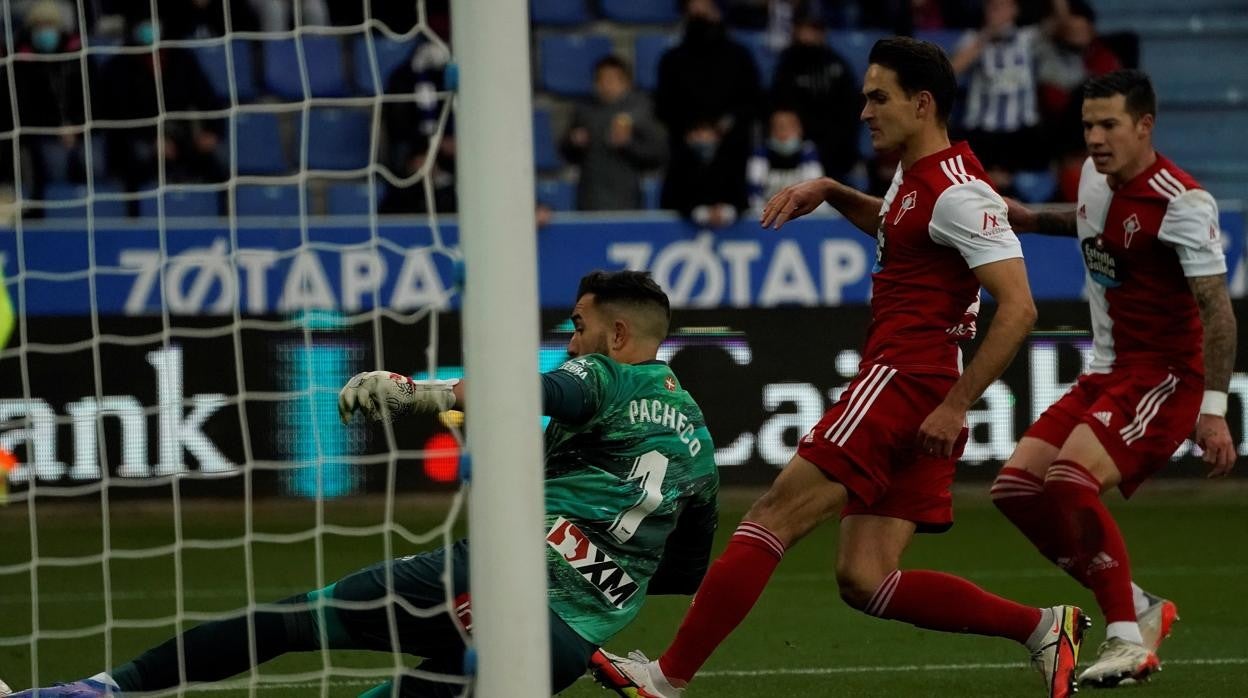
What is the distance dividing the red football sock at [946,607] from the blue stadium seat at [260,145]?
876 cm

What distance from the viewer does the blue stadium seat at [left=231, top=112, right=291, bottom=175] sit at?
13.1 meters

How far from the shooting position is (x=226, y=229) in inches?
433

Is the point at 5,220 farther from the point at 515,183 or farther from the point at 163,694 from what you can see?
the point at 515,183

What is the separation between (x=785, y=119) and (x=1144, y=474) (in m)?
6.55

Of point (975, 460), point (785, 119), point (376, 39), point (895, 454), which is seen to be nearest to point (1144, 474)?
point (895, 454)

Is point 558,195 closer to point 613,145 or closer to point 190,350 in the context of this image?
point 613,145

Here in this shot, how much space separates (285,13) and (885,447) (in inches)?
367

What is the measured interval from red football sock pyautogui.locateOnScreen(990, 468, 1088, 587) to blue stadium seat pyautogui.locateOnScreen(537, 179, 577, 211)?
7.43m

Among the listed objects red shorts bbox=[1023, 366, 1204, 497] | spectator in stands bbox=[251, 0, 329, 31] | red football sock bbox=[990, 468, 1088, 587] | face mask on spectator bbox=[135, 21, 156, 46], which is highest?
spectator in stands bbox=[251, 0, 329, 31]

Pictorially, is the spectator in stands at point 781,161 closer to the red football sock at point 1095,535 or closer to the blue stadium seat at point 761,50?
the blue stadium seat at point 761,50

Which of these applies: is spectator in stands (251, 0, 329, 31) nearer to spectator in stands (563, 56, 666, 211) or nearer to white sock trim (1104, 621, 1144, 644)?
spectator in stands (563, 56, 666, 211)

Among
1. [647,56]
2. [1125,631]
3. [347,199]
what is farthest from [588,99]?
[1125,631]

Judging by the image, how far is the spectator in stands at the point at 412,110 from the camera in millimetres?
11914

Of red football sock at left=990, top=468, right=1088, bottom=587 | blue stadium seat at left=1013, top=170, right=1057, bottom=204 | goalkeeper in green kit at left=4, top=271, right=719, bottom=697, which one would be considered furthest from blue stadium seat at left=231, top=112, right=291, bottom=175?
goalkeeper in green kit at left=4, top=271, right=719, bottom=697
